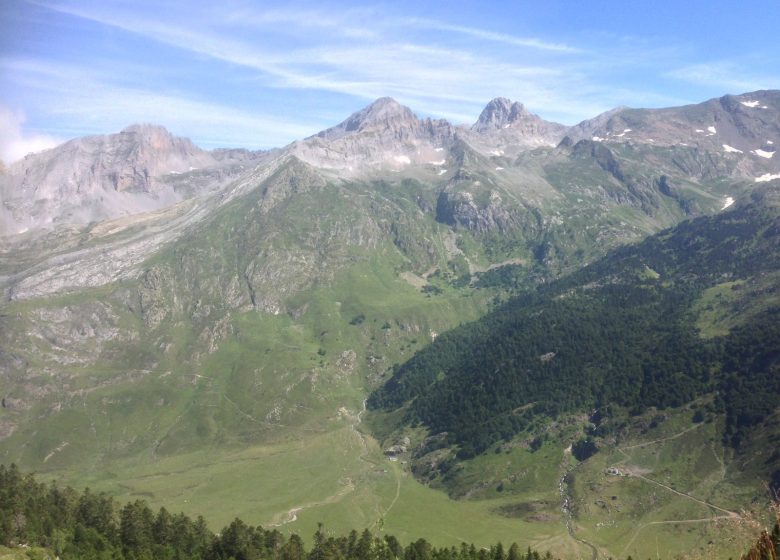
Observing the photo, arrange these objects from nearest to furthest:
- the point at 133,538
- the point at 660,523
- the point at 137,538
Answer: the point at 133,538 < the point at 137,538 < the point at 660,523

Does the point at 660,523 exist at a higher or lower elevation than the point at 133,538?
lower

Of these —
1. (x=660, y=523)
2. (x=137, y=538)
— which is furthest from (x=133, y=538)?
(x=660, y=523)

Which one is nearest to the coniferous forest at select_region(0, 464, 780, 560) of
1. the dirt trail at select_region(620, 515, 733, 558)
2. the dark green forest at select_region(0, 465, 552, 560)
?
the dark green forest at select_region(0, 465, 552, 560)

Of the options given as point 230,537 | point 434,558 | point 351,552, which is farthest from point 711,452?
point 230,537

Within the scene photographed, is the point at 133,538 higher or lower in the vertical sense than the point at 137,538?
higher

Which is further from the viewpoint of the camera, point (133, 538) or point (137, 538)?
point (137, 538)

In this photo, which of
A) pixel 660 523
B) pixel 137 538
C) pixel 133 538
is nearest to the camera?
pixel 133 538

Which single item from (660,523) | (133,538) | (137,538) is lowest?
(660,523)

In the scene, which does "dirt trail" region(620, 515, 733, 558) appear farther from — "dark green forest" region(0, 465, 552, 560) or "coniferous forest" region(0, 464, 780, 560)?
"coniferous forest" region(0, 464, 780, 560)

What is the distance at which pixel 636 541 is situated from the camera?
173125 mm

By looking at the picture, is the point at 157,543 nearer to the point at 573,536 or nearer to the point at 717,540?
the point at 573,536

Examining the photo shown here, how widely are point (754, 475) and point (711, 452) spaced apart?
17.2m

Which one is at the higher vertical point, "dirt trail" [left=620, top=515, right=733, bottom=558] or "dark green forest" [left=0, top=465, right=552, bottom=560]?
"dark green forest" [left=0, top=465, right=552, bottom=560]

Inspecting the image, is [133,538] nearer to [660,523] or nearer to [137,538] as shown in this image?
[137,538]
